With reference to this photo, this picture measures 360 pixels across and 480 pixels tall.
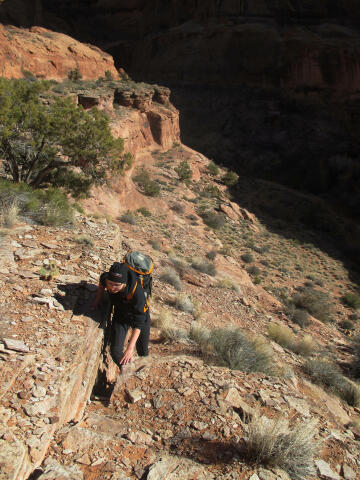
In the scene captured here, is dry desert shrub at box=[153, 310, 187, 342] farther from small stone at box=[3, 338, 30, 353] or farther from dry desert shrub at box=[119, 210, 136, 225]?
dry desert shrub at box=[119, 210, 136, 225]

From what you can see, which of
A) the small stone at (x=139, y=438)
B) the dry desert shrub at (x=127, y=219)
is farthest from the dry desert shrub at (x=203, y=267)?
the small stone at (x=139, y=438)

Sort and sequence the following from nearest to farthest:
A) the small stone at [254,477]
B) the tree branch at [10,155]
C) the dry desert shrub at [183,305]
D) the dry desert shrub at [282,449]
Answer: the small stone at [254,477], the dry desert shrub at [282,449], the dry desert shrub at [183,305], the tree branch at [10,155]

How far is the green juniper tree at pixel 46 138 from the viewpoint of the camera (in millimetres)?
7977

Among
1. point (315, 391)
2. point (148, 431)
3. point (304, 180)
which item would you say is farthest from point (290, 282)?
point (304, 180)

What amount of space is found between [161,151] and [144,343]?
2209 centimetres

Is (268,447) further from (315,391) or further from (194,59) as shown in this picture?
(194,59)

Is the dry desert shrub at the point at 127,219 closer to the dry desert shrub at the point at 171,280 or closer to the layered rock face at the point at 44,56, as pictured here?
the dry desert shrub at the point at 171,280

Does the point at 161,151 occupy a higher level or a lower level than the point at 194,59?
lower

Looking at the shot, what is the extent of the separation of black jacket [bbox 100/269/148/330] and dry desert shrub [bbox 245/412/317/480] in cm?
160

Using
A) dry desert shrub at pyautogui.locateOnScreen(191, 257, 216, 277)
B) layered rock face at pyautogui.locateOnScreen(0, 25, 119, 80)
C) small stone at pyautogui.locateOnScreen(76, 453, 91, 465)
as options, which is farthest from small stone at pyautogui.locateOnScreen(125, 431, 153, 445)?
layered rock face at pyautogui.locateOnScreen(0, 25, 119, 80)

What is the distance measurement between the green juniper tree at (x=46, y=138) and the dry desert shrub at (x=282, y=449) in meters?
7.78

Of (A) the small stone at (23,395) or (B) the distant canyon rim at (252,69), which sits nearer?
(A) the small stone at (23,395)

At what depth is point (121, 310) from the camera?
12.6ft

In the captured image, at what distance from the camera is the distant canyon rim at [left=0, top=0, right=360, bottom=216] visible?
111ft
